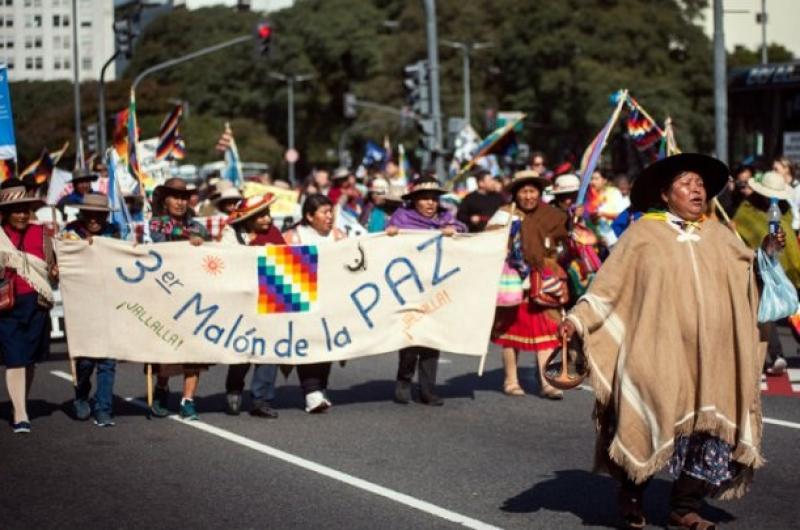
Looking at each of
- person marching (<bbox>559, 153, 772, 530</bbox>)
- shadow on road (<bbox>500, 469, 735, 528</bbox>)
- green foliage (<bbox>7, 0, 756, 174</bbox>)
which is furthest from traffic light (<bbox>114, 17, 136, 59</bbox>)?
person marching (<bbox>559, 153, 772, 530</bbox>)

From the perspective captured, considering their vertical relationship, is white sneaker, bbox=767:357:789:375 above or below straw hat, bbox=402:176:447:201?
below

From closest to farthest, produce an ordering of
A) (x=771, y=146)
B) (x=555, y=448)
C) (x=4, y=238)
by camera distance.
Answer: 1. (x=555, y=448)
2. (x=4, y=238)
3. (x=771, y=146)

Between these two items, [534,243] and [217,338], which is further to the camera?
[534,243]

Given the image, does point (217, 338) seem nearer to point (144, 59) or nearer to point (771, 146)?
point (771, 146)

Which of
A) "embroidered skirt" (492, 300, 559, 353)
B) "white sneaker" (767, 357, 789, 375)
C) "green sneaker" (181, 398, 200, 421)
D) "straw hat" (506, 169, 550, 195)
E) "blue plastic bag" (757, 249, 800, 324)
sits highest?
"straw hat" (506, 169, 550, 195)

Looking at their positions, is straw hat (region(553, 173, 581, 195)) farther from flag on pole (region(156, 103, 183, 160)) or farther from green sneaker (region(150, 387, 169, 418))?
flag on pole (region(156, 103, 183, 160))

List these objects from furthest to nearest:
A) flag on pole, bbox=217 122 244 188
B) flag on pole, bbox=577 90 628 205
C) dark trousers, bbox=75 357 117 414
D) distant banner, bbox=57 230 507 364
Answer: flag on pole, bbox=217 122 244 188, flag on pole, bbox=577 90 628 205, distant banner, bbox=57 230 507 364, dark trousers, bbox=75 357 117 414

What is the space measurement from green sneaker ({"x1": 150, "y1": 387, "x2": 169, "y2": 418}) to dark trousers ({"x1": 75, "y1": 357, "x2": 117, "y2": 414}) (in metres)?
0.34

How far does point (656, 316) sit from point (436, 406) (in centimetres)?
504

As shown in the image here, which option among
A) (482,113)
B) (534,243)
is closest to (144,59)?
(482,113)

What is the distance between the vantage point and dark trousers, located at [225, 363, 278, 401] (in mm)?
11602

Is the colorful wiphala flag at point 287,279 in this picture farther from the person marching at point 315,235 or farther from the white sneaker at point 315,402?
the white sneaker at point 315,402

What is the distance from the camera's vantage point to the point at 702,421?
7098 millimetres

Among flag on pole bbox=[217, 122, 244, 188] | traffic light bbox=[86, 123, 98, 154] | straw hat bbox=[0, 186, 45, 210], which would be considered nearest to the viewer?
straw hat bbox=[0, 186, 45, 210]
